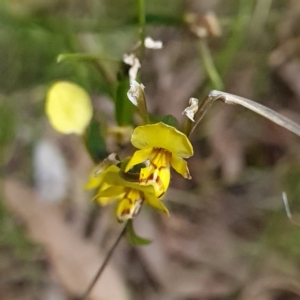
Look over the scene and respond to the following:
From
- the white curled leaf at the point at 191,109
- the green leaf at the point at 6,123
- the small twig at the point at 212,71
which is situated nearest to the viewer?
the white curled leaf at the point at 191,109

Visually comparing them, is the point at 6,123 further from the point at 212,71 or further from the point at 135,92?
the point at 135,92

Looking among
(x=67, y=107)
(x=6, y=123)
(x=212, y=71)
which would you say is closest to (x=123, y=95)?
(x=67, y=107)

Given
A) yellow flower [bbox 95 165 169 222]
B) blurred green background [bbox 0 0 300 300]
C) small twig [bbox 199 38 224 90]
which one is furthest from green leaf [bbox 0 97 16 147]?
yellow flower [bbox 95 165 169 222]

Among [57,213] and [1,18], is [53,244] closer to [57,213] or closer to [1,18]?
[57,213]

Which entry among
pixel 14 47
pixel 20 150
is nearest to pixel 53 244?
pixel 20 150

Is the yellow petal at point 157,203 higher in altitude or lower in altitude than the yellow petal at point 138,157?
lower

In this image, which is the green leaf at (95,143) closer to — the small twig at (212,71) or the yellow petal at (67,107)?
the yellow petal at (67,107)

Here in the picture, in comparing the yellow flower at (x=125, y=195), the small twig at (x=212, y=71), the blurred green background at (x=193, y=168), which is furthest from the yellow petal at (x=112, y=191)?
the blurred green background at (x=193, y=168)
